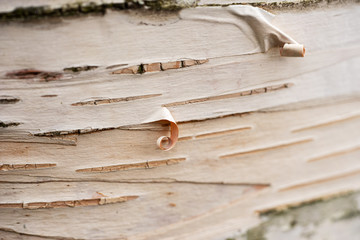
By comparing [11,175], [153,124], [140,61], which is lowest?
[11,175]

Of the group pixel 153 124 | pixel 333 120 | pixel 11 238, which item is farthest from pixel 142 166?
pixel 333 120

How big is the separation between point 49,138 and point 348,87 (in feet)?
2.11

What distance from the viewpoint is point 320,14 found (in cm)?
63

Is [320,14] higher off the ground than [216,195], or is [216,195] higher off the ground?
[320,14]

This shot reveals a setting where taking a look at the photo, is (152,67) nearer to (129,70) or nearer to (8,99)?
(129,70)

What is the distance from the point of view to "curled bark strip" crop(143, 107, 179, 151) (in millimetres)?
581

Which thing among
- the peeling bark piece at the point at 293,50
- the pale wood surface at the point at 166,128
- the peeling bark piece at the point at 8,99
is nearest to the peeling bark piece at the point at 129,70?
the pale wood surface at the point at 166,128

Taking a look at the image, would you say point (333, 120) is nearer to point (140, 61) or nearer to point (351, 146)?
point (351, 146)

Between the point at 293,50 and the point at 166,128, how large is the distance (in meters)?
0.29

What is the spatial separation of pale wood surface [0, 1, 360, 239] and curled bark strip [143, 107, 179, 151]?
0.01 metres

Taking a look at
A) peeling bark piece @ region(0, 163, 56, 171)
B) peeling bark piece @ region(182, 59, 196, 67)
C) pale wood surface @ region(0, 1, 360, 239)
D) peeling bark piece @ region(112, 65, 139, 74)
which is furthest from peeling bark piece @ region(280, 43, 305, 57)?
peeling bark piece @ region(0, 163, 56, 171)

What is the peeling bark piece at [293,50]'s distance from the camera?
0.59 m

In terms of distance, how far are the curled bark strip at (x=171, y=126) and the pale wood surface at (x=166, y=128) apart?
0.01m

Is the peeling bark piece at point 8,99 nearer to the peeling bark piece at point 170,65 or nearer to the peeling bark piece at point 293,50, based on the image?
the peeling bark piece at point 170,65
